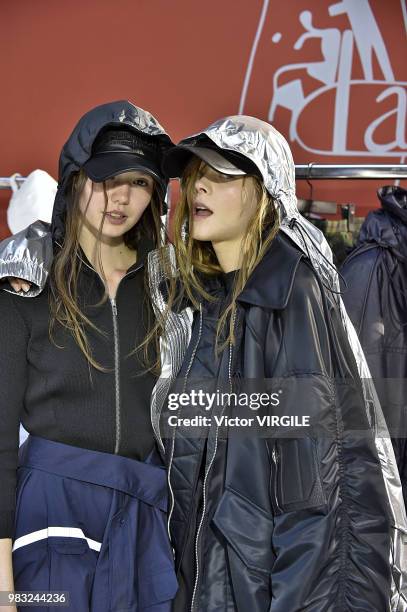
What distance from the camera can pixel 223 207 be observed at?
175cm

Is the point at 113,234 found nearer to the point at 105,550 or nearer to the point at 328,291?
the point at 328,291

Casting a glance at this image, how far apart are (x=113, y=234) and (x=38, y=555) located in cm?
68

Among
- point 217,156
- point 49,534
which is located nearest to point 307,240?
point 217,156

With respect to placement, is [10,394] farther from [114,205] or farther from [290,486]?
[290,486]

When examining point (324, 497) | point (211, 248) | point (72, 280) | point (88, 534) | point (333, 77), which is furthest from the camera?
point (333, 77)

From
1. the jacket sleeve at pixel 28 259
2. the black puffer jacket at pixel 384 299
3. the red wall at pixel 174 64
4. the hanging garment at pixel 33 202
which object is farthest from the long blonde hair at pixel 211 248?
the red wall at pixel 174 64

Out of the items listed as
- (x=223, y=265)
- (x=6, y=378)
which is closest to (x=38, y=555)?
(x=6, y=378)

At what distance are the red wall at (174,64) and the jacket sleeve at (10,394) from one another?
1598mm

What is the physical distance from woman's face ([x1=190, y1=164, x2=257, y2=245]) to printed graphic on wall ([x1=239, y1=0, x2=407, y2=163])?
1.38 meters

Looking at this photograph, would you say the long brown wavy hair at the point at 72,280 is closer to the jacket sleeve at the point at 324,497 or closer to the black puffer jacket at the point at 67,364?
the black puffer jacket at the point at 67,364

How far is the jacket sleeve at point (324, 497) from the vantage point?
1486 mm

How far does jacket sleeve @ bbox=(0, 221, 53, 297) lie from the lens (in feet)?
5.24

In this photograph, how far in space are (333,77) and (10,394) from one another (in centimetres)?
202

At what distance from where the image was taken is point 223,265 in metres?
1.81
